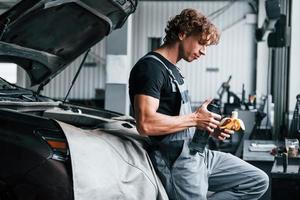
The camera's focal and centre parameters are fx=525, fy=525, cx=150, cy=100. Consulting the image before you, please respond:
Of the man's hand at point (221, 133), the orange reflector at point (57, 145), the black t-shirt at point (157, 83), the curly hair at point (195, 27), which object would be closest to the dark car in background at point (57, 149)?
the orange reflector at point (57, 145)

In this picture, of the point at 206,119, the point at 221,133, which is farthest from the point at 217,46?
the point at 206,119

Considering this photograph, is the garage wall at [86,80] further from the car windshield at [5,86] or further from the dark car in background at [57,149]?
the dark car in background at [57,149]

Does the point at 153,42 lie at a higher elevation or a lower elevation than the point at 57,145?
higher

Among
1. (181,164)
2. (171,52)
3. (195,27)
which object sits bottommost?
(181,164)

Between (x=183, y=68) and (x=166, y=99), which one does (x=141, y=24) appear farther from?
(x=166, y=99)

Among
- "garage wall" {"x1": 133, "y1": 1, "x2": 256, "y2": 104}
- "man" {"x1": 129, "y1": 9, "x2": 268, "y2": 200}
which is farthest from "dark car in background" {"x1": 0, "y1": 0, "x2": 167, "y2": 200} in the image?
"garage wall" {"x1": 133, "y1": 1, "x2": 256, "y2": 104}

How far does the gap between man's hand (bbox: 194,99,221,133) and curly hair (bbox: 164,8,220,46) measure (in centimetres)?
36

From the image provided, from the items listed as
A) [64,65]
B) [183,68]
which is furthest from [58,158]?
[183,68]

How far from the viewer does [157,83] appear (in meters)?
2.55

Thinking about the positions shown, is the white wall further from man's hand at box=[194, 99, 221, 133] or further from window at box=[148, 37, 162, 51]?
window at box=[148, 37, 162, 51]

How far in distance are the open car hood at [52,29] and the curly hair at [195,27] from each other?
49 cm

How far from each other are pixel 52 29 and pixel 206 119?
48.1 inches

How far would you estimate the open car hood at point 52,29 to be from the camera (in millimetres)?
2682

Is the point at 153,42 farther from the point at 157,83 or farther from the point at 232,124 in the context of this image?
the point at 157,83
